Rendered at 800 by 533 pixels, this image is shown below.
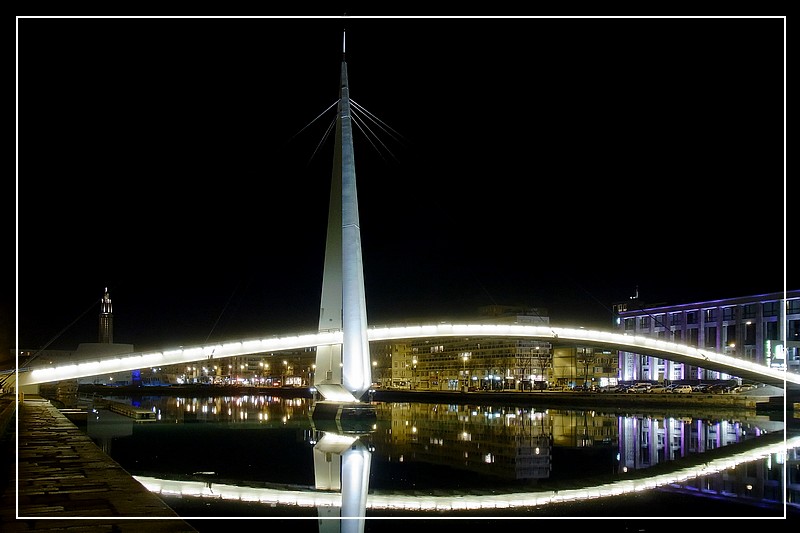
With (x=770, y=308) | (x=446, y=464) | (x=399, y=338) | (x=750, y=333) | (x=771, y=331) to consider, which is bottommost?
(x=446, y=464)

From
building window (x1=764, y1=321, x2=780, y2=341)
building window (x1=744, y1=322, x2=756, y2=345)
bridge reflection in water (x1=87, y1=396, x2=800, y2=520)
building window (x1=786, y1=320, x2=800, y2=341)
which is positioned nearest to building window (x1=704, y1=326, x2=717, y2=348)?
building window (x1=744, y1=322, x2=756, y2=345)

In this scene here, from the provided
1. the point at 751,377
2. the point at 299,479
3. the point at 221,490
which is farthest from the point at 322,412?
the point at 751,377

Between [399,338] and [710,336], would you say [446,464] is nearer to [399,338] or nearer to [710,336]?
[399,338]

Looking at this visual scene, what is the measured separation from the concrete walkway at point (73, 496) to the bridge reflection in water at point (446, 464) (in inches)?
70.1

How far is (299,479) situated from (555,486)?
214 inches

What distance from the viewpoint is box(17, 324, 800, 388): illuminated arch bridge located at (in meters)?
33.3

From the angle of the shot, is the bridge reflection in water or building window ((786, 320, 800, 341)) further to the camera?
building window ((786, 320, 800, 341))

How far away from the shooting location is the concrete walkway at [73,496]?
8.49 metres

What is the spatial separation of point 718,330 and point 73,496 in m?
67.3

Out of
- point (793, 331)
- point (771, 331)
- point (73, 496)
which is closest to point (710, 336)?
point (771, 331)

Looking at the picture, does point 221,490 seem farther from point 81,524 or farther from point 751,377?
point 751,377

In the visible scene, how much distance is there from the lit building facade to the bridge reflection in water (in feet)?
98.0

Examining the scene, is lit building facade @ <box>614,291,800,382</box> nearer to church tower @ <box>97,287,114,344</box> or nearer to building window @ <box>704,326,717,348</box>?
building window @ <box>704,326,717,348</box>

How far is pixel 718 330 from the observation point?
69188 mm
